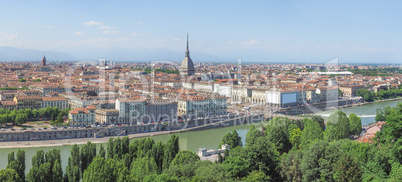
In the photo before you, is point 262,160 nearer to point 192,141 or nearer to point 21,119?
point 192,141

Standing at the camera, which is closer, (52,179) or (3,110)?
(52,179)

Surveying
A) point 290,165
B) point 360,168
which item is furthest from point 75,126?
point 360,168

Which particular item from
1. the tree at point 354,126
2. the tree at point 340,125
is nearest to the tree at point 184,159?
the tree at point 340,125

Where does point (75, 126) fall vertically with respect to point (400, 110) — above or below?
below

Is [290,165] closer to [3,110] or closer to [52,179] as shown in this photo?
[52,179]

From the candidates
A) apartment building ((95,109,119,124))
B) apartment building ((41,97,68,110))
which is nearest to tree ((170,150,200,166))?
apartment building ((95,109,119,124))

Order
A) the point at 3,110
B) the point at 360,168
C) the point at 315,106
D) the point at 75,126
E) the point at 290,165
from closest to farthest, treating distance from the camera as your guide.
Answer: the point at 360,168
the point at 290,165
the point at 75,126
the point at 3,110
the point at 315,106

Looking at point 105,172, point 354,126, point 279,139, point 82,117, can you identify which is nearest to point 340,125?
point 354,126
